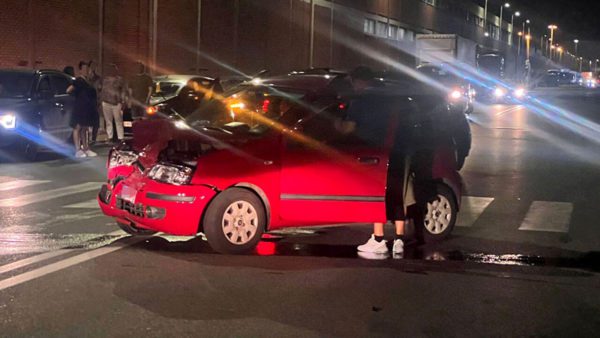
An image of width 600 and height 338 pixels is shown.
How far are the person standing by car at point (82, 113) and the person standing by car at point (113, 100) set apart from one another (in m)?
1.65

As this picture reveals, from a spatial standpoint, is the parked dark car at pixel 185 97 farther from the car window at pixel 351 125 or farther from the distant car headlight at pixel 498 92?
the distant car headlight at pixel 498 92

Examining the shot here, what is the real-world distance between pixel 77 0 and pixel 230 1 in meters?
10.9

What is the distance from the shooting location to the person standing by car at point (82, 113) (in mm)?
16250

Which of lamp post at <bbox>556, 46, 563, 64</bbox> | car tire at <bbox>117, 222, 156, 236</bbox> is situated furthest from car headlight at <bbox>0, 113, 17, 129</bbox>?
lamp post at <bbox>556, 46, 563, 64</bbox>

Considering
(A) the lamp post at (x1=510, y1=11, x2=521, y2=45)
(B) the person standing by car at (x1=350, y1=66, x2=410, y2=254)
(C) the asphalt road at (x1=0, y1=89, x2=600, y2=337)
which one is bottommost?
(C) the asphalt road at (x1=0, y1=89, x2=600, y2=337)

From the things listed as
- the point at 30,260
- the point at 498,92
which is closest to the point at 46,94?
the point at 30,260

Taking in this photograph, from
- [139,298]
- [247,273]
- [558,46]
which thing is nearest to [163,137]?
[247,273]

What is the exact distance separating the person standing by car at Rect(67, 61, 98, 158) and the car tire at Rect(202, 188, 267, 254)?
367 inches

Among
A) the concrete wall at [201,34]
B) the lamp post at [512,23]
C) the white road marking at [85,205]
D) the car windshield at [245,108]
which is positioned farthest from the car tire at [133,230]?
the lamp post at [512,23]

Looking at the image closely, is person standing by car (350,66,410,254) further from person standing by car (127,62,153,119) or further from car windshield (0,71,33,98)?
person standing by car (127,62,153,119)

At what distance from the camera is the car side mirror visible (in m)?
16.5

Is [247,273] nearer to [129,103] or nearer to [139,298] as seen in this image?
[139,298]

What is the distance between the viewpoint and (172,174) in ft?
25.5

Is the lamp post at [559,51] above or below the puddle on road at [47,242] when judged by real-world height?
above
